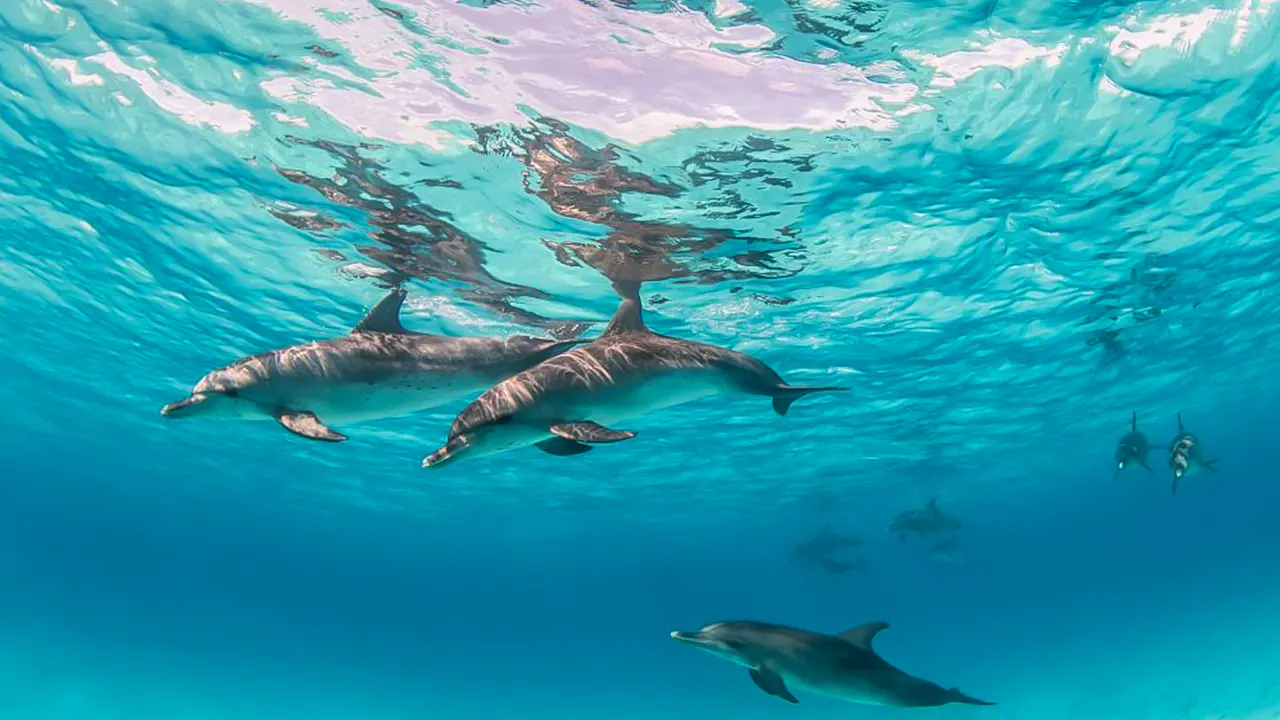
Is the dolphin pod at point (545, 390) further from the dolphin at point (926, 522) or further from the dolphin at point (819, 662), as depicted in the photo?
the dolphin at point (926, 522)

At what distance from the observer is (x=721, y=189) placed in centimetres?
1064

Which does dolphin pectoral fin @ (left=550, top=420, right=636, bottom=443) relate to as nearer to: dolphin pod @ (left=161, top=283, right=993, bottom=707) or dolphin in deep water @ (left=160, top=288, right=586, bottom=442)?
dolphin pod @ (left=161, top=283, right=993, bottom=707)

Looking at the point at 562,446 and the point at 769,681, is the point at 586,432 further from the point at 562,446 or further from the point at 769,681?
the point at 769,681

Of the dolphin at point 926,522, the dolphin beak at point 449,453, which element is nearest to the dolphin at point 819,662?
the dolphin beak at point 449,453

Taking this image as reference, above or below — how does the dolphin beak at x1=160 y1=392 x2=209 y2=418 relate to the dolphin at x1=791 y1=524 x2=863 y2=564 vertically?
below

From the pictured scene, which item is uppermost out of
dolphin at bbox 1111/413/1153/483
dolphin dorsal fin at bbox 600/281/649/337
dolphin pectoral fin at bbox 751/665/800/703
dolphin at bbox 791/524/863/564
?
dolphin at bbox 791/524/863/564

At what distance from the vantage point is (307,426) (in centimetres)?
623

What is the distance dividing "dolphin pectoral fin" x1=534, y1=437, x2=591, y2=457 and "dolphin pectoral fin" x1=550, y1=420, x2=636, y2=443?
0.21 feet

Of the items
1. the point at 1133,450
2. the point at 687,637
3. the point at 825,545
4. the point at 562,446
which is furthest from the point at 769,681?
the point at 825,545

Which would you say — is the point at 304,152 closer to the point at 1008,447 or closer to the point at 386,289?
the point at 386,289

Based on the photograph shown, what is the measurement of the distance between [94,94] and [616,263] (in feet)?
26.3

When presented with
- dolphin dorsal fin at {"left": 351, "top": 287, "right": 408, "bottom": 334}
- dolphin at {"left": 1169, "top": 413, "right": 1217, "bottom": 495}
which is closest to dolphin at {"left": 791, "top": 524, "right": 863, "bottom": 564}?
dolphin at {"left": 1169, "top": 413, "right": 1217, "bottom": 495}

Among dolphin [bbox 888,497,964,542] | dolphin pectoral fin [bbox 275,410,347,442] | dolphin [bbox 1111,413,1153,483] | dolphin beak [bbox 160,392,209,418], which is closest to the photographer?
dolphin pectoral fin [bbox 275,410,347,442]

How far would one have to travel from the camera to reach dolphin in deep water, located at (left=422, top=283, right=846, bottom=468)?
5.84 m
